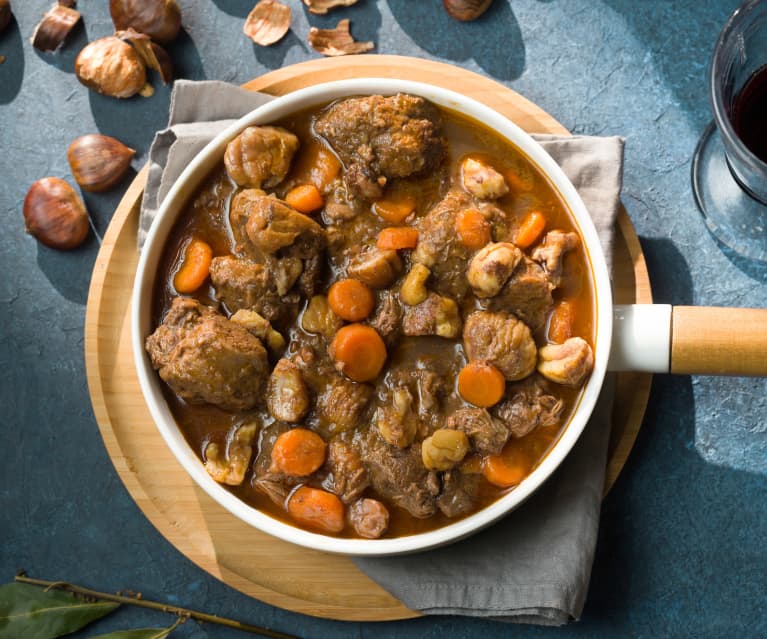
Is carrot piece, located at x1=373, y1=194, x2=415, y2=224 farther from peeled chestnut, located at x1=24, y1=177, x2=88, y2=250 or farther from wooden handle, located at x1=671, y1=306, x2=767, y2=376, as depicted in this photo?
peeled chestnut, located at x1=24, y1=177, x2=88, y2=250

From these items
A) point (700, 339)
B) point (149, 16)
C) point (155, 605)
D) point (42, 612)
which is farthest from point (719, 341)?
point (42, 612)

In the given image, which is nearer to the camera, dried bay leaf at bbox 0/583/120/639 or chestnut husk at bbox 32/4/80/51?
dried bay leaf at bbox 0/583/120/639

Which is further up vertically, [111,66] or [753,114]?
[111,66]

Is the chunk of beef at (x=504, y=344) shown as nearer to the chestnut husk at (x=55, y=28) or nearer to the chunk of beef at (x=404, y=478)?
the chunk of beef at (x=404, y=478)

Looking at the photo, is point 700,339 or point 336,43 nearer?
point 700,339

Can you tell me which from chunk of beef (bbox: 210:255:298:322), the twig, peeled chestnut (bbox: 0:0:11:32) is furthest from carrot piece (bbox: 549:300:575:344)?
peeled chestnut (bbox: 0:0:11:32)

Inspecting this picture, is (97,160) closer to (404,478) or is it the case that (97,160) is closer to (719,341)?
(404,478)

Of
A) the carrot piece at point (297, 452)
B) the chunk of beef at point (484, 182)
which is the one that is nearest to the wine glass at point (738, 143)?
the chunk of beef at point (484, 182)
